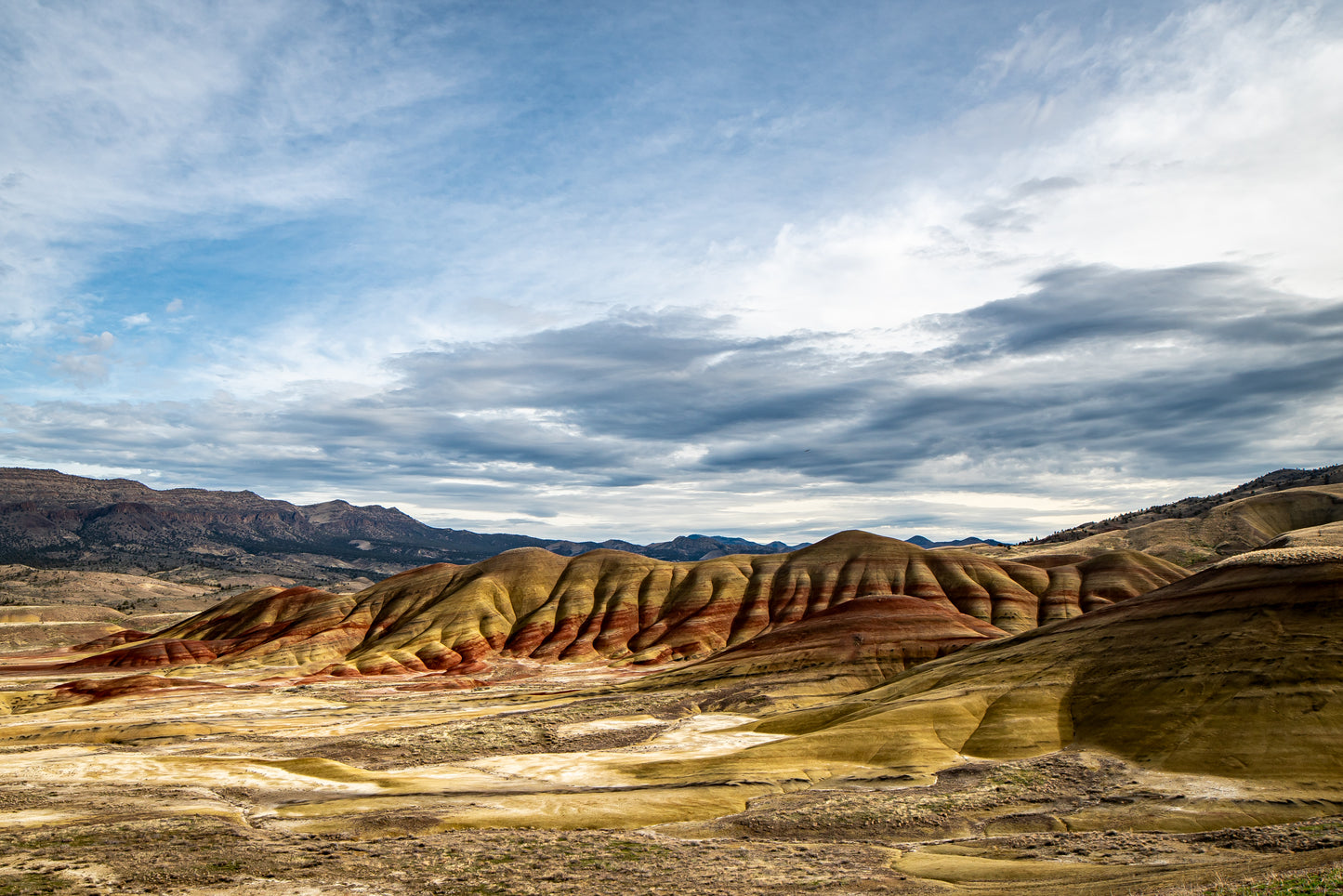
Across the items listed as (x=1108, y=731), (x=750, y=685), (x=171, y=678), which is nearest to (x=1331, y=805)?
(x=1108, y=731)

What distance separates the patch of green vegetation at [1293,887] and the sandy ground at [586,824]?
1828mm

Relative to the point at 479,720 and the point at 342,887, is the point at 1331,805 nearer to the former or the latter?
the point at 342,887

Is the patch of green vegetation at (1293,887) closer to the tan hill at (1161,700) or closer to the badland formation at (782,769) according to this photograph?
the badland formation at (782,769)

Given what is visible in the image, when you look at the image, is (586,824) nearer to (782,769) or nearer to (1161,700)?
(782,769)

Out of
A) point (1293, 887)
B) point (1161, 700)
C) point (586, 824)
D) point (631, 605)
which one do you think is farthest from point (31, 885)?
point (631, 605)

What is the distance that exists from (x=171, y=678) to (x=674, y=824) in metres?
128

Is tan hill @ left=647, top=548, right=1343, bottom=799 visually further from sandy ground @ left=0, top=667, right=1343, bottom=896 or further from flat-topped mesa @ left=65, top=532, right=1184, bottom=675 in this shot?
flat-topped mesa @ left=65, top=532, right=1184, bottom=675

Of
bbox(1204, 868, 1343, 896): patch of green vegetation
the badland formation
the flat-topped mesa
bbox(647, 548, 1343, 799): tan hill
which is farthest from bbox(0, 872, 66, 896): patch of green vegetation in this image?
the flat-topped mesa

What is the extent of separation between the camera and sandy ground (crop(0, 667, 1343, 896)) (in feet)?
92.7

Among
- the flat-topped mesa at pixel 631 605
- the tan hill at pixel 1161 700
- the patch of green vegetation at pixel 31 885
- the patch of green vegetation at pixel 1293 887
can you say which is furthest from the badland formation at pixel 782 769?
the flat-topped mesa at pixel 631 605

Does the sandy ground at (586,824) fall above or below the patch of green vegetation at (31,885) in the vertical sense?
below

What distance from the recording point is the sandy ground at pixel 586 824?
1113 inches

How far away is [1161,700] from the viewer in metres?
50.7

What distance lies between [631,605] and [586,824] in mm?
138942
